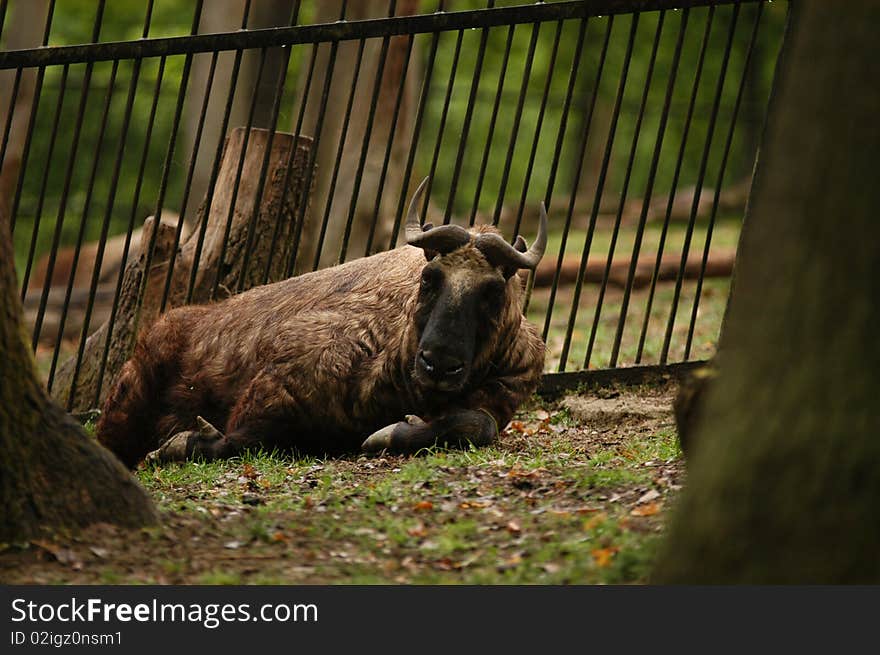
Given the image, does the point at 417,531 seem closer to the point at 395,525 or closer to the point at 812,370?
the point at 395,525

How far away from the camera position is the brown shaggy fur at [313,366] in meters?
8.92

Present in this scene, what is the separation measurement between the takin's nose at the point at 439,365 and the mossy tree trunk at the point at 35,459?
3.01 metres

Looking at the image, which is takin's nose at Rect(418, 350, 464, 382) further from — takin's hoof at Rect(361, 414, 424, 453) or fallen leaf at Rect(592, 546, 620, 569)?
fallen leaf at Rect(592, 546, 620, 569)

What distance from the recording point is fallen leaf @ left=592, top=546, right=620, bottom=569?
16.5 feet

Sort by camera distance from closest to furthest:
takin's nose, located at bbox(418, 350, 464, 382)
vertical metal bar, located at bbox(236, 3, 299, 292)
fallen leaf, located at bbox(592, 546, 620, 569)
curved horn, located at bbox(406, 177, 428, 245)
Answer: fallen leaf, located at bbox(592, 546, 620, 569) < takin's nose, located at bbox(418, 350, 464, 382) < curved horn, located at bbox(406, 177, 428, 245) < vertical metal bar, located at bbox(236, 3, 299, 292)

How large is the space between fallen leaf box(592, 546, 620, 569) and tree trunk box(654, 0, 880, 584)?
3.30 feet

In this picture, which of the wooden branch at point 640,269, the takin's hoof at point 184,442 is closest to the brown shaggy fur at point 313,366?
the takin's hoof at point 184,442

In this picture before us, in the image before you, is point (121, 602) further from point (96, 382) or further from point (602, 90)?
point (602, 90)

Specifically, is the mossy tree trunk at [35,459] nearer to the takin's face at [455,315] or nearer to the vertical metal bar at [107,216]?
the takin's face at [455,315]

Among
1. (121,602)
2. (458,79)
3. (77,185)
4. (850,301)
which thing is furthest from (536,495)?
(458,79)

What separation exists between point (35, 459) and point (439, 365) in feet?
11.2

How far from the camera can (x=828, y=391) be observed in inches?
151

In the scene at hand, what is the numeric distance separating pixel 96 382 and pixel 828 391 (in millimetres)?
8110

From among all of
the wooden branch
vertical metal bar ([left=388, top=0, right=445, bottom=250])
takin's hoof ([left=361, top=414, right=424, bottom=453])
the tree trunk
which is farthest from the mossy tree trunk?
the wooden branch
